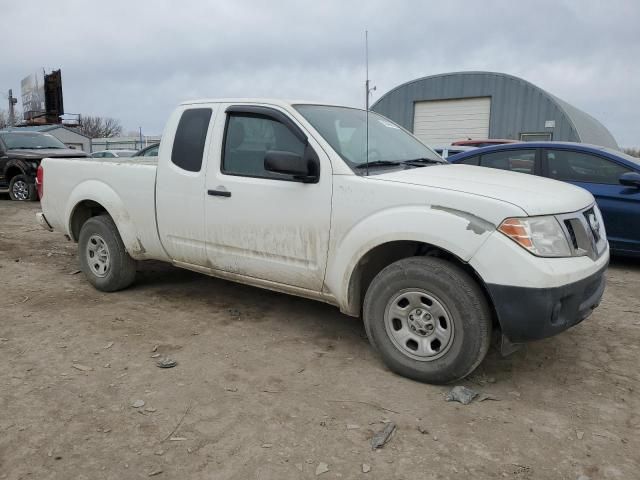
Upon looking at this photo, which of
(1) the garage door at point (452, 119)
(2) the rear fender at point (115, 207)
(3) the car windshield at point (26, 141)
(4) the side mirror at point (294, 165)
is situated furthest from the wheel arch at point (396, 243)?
(1) the garage door at point (452, 119)

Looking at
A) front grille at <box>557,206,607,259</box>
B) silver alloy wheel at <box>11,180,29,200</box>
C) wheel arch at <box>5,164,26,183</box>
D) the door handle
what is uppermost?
the door handle

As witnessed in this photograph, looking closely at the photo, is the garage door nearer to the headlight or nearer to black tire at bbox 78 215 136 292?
black tire at bbox 78 215 136 292

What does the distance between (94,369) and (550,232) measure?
2909 mm

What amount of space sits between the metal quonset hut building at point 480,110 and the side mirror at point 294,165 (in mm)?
17433

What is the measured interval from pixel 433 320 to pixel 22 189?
1227 centimetres

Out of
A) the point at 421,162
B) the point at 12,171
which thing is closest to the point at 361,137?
the point at 421,162

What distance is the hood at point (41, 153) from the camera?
12320 millimetres

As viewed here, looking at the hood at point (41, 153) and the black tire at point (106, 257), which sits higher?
the hood at point (41, 153)

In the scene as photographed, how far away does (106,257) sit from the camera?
5.09m

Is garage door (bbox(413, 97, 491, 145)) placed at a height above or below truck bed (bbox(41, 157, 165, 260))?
above

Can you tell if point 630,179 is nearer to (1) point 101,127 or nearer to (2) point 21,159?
(2) point 21,159

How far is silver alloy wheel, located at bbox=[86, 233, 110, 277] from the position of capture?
5.06 meters

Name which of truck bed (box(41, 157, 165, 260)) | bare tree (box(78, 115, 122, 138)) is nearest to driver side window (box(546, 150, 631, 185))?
truck bed (box(41, 157, 165, 260))

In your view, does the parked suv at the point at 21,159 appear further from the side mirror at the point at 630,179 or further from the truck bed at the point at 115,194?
the side mirror at the point at 630,179
